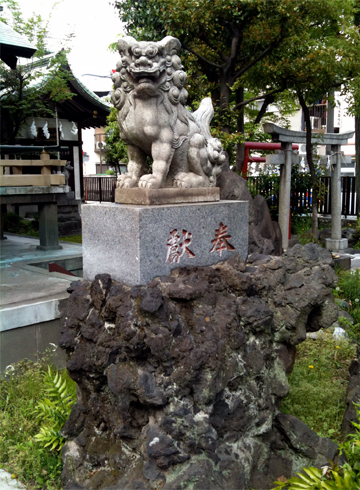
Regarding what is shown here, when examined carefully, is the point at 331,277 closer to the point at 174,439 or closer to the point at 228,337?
the point at 228,337

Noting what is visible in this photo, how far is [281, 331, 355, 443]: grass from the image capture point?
13.9 ft

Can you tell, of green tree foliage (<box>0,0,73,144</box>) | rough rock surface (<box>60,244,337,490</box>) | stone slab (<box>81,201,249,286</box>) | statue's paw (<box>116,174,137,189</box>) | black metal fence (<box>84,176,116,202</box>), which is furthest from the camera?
black metal fence (<box>84,176,116,202</box>)

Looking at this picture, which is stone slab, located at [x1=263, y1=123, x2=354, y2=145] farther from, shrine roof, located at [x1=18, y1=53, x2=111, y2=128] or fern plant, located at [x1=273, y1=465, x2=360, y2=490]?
fern plant, located at [x1=273, y1=465, x2=360, y2=490]

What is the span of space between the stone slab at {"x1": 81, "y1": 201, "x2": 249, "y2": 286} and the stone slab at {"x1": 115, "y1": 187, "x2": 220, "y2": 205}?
0.10 m

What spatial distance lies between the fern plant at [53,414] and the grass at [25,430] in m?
0.07

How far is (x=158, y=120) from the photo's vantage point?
3699mm

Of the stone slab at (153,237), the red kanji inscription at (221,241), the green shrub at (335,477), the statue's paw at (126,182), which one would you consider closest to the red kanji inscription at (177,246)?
the stone slab at (153,237)

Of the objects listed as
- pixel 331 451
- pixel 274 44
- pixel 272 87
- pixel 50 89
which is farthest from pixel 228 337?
pixel 50 89

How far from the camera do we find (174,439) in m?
2.95

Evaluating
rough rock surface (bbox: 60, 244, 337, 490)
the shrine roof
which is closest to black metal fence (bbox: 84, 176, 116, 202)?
the shrine roof

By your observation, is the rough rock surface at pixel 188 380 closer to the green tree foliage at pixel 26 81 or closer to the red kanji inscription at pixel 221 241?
the red kanji inscription at pixel 221 241

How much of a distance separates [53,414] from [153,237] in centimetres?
187

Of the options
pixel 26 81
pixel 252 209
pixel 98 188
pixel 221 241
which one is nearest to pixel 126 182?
pixel 221 241

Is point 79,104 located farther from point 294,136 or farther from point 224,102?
point 294,136
